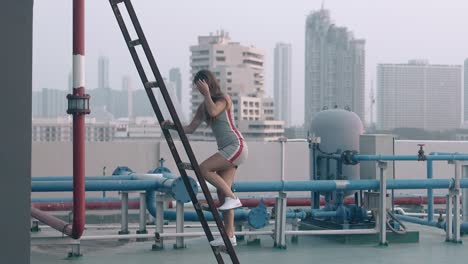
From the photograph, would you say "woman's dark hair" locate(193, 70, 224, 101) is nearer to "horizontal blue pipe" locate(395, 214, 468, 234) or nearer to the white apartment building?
"horizontal blue pipe" locate(395, 214, 468, 234)

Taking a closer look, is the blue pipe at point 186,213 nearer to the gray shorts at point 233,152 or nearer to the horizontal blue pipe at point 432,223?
the horizontal blue pipe at point 432,223

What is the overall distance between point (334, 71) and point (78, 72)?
68.9 meters

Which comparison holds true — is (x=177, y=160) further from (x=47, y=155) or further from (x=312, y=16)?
(x=312, y=16)

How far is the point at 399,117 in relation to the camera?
64.2m

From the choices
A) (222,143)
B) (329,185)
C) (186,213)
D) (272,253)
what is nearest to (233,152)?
(222,143)

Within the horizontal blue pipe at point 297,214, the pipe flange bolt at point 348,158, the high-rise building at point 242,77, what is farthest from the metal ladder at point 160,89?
the high-rise building at point 242,77

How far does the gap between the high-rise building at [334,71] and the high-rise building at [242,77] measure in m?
5.10

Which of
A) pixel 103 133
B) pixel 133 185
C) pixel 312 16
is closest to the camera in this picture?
pixel 133 185

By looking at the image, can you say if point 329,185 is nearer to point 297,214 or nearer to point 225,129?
point 297,214

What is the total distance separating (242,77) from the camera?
Answer: 6319 cm

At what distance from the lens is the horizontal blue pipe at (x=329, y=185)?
7395 mm

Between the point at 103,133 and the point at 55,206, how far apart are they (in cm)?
2940

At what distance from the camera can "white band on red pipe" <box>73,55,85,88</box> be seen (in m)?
3.67
